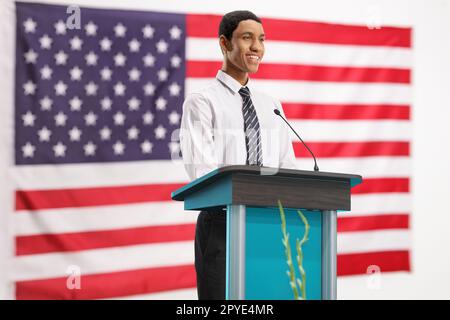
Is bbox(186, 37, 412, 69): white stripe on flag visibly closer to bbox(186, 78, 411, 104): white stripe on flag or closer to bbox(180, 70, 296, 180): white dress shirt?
bbox(186, 78, 411, 104): white stripe on flag

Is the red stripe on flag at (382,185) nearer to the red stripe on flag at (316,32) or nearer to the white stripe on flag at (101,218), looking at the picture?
the red stripe on flag at (316,32)

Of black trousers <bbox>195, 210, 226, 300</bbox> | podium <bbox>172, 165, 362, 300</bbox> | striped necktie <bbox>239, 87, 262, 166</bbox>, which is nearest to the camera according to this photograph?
podium <bbox>172, 165, 362, 300</bbox>

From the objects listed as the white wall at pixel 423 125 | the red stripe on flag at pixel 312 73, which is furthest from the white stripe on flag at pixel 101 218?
the white wall at pixel 423 125

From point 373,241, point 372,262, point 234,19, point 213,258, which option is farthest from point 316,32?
point 213,258

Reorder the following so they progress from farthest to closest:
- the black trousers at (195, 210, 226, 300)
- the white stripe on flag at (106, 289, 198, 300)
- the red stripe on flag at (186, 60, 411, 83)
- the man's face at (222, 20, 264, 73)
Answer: the red stripe on flag at (186, 60, 411, 83)
the white stripe on flag at (106, 289, 198, 300)
the man's face at (222, 20, 264, 73)
the black trousers at (195, 210, 226, 300)

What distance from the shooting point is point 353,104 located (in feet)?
12.9

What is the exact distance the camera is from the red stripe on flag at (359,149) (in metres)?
3.86

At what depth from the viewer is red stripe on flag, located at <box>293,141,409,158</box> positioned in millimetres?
3855

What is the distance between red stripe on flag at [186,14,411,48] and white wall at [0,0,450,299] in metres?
0.07

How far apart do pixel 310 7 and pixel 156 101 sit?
130cm

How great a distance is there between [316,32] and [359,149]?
0.87 meters

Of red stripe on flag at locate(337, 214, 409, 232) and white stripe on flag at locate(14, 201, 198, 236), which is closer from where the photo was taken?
white stripe on flag at locate(14, 201, 198, 236)

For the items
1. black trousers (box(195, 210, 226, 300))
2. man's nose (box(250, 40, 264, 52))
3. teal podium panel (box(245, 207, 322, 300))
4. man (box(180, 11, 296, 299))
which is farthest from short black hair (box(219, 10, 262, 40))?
teal podium panel (box(245, 207, 322, 300))

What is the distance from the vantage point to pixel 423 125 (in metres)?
4.10
